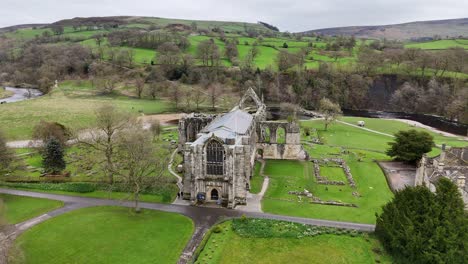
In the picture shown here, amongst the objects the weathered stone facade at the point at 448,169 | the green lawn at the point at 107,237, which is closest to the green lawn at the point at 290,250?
the green lawn at the point at 107,237

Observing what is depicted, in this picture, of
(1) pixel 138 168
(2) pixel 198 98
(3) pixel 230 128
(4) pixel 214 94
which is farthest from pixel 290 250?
(4) pixel 214 94

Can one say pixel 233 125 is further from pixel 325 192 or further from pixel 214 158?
pixel 325 192

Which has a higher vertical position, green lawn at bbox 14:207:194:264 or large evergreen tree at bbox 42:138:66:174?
large evergreen tree at bbox 42:138:66:174

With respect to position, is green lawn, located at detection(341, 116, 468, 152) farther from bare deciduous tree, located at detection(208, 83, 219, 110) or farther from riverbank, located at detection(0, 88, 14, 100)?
riverbank, located at detection(0, 88, 14, 100)

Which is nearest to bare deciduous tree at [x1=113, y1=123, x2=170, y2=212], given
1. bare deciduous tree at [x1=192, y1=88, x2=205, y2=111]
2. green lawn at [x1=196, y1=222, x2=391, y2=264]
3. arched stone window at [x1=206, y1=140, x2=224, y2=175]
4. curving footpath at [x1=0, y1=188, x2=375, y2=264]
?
curving footpath at [x1=0, y1=188, x2=375, y2=264]

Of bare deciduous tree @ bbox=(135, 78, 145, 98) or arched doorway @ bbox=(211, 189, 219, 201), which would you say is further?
bare deciduous tree @ bbox=(135, 78, 145, 98)

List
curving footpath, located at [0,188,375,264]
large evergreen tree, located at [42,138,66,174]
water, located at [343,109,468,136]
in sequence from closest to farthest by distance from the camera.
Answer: curving footpath, located at [0,188,375,264], large evergreen tree, located at [42,138,66,174], water, located at [343,109,468,136]
